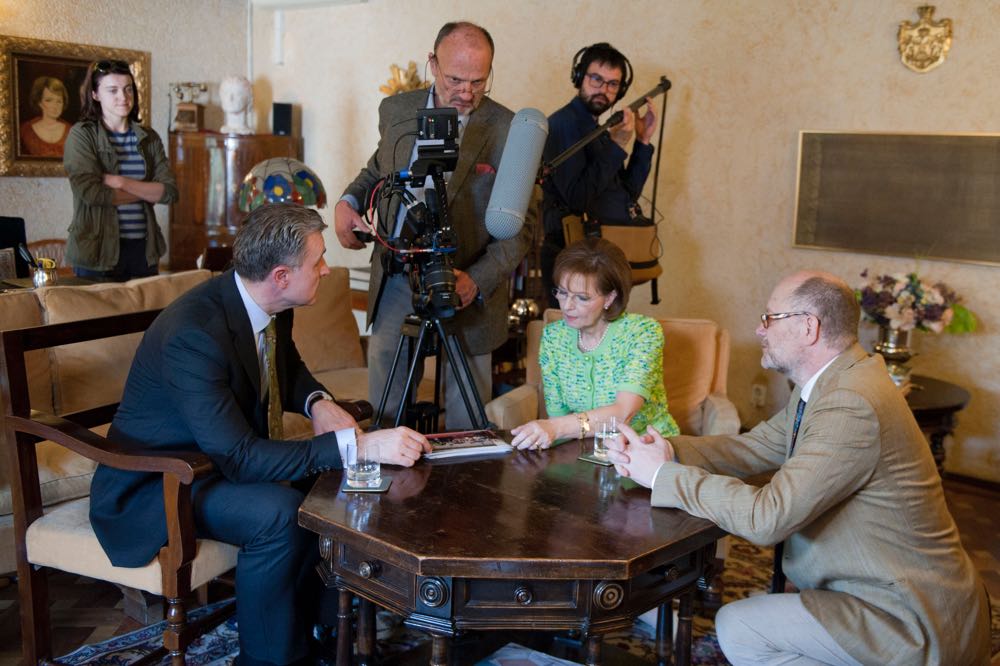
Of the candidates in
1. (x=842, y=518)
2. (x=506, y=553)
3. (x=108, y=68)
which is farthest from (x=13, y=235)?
(x=842, y=518)

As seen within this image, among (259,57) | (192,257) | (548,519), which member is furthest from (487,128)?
(259,57)

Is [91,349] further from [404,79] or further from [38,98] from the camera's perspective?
[38,98]

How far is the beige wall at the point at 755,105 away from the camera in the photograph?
14.2 feet

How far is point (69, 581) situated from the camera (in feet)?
10.4

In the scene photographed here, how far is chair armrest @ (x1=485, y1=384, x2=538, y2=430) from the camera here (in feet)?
10.00

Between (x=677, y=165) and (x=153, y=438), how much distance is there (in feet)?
11.1

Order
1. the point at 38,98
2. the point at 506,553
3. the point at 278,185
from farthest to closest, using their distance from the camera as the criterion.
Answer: the point at 38,98, the point at 278,185, the point at 506,553

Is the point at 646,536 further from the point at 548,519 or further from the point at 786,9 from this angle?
the point at 786,9

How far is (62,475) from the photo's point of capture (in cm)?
290

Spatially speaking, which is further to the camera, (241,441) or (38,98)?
(38,98)

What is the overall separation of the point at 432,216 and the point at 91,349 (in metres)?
1.48

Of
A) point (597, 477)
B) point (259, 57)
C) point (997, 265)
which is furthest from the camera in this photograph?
point (259, 57)

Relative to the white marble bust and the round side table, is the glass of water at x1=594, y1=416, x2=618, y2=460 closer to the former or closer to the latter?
the round side table

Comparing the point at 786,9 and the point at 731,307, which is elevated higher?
the point at 786,9
